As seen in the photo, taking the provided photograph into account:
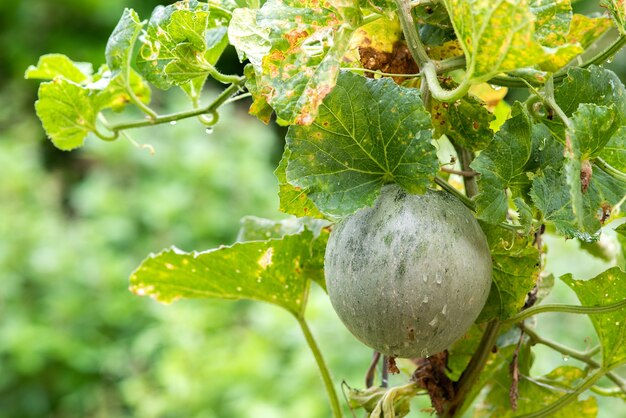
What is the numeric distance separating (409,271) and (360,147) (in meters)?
0.09

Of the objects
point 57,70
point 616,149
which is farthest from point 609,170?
→ point 57,70

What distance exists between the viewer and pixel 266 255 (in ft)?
2.39

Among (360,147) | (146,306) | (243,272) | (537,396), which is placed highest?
(360,147)

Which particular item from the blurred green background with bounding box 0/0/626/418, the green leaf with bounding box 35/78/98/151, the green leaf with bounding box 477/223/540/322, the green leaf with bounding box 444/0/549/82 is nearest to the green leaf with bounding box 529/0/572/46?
the green leaf with bounding box 444/0/549/82

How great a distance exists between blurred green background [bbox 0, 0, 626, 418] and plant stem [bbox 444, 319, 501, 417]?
1149mm

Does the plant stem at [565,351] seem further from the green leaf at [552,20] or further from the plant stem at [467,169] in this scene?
the green leaf at [552,20]

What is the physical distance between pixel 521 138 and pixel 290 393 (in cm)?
155

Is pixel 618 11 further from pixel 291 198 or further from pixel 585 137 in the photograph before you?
pixel 291 198

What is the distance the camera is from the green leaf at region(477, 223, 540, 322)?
0.59 m

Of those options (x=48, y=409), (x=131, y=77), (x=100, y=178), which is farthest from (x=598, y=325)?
(x=100, y=178)

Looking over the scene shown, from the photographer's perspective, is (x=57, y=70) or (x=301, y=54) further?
(x=57, y=70)

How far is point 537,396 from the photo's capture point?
2.55 feet

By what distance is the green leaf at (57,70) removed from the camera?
752 millimetres

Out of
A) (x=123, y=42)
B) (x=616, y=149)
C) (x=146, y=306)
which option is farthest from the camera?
(x=146, y=306)
